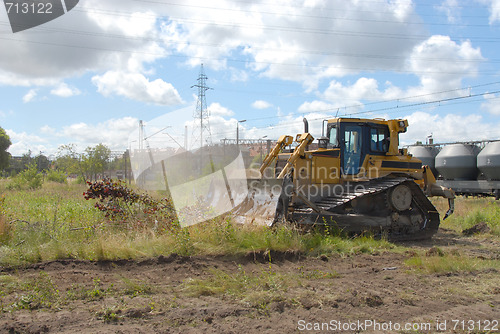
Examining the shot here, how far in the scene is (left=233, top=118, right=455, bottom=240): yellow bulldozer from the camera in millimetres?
9703

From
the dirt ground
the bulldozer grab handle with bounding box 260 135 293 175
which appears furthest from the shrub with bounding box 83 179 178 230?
the bulldozer grab handle with bounding box 260 135 293 175

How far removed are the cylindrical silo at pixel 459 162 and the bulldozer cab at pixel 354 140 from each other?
13.2 metres

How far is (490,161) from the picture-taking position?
65.7 ft

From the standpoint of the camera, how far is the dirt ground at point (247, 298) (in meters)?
4.50

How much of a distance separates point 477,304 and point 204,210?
5.44m

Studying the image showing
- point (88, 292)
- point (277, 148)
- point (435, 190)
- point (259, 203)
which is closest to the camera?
point (88, 292)

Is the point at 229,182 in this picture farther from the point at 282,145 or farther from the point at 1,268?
the point at 1,268

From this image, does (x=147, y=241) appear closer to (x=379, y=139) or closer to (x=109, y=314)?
(x=109, y=314)

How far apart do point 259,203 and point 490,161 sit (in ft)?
50.8

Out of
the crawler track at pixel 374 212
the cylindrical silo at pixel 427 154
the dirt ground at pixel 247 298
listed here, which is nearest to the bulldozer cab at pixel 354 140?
the crawler track at pixel 374 212

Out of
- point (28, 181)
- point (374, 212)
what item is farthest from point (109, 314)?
point (28, 181)

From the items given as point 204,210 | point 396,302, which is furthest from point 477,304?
point 204,210

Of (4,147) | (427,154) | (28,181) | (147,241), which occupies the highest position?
(4,147)

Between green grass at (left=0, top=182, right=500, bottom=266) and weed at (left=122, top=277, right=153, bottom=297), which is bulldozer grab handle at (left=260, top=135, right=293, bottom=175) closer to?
green grass at (left=0, top=182, right=500, bottom=266)
